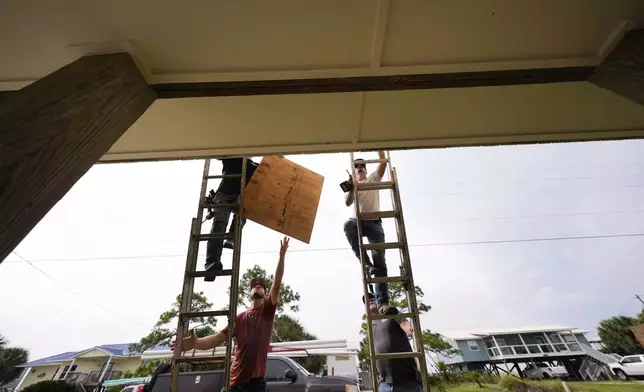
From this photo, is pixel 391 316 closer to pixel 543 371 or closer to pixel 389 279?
pixel 389 279

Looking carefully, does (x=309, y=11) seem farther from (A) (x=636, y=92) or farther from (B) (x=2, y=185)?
(A) (x=636, y=92)

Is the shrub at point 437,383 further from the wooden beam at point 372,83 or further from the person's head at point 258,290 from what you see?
the wooden beam at point 372,83

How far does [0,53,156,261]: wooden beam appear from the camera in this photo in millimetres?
880

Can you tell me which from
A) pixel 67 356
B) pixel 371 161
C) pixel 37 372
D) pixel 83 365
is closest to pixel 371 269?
pixel 371 161

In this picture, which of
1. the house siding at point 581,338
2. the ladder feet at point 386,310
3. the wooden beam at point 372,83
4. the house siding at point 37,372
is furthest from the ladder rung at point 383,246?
the house siding at point 581,338

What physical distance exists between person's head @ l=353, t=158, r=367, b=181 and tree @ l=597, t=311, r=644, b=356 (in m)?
46.3

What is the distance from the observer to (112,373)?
25.3m

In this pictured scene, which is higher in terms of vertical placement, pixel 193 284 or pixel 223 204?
pixel 223 204

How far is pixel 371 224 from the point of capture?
4.23 meters

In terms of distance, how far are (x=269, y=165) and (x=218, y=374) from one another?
4.14 metres

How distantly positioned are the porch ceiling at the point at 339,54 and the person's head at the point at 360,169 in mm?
2455

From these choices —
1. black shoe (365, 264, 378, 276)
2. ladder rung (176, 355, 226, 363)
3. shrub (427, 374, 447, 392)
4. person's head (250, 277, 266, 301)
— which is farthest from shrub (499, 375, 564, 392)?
ladder rung (176, 355, 226, 363)

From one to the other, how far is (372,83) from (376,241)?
9.25ft

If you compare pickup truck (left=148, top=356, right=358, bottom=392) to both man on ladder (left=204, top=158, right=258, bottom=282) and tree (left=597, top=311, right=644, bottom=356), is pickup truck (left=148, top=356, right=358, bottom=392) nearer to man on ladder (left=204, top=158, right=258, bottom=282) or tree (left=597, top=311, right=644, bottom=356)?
man on ladder (left=204, top=158, right=258, bottom=282)
